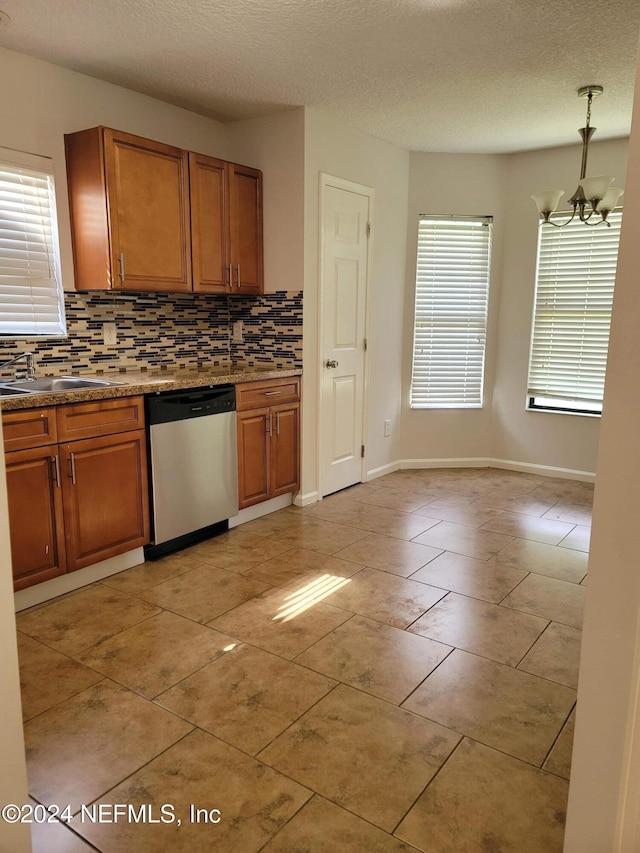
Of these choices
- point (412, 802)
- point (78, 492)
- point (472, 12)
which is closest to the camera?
point (412, 802)

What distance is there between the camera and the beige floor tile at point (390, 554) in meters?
3.22

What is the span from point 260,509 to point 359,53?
2622 millimetres

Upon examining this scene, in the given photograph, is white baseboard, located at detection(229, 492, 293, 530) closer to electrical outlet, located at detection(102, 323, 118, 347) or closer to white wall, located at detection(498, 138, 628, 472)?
electrical outlet, located at detection(102, 323, 118, 347)

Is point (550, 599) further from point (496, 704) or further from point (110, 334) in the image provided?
point (110, 334)

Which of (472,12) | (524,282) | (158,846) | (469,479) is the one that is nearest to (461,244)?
(524,282)

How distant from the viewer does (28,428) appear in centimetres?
255

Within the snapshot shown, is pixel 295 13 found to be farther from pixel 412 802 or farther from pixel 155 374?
pixel 412 802

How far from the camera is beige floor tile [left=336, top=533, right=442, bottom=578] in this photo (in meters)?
3.22

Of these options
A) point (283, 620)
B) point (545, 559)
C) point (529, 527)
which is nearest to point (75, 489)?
point (283, 620)

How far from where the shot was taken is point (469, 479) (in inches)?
196

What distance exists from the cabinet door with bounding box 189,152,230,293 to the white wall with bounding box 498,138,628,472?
249cm

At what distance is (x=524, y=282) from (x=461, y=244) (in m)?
0.60

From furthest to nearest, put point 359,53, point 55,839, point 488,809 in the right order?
point 359,53 → point 488,809 → point 55,839

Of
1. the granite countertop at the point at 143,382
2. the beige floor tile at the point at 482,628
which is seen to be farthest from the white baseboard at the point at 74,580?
the beige floor tile at the point at 482,628
